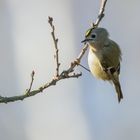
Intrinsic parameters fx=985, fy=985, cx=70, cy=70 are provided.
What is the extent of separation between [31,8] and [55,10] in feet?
0.84

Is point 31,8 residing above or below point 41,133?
above

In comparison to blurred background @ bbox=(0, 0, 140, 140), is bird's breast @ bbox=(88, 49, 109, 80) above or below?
above

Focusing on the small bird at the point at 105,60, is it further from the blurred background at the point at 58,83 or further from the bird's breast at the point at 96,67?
the blurred background at the point at 58,83

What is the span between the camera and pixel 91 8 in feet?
27.1

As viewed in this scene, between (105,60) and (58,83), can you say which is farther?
(58,83)

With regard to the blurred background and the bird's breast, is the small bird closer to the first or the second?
the bird's breast

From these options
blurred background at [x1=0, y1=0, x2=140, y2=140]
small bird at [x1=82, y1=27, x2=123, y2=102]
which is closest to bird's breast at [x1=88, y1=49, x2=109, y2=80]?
small bird at [x1=82, y1=27, x2=123, y2=102]

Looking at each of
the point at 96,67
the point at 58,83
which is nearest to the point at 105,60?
the point at 96,67

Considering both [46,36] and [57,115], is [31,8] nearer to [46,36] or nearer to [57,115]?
[46,36]

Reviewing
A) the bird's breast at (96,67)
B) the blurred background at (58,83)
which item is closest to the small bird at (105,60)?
the bird's breast at (96,67)

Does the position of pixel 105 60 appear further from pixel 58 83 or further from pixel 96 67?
pixel 58 83

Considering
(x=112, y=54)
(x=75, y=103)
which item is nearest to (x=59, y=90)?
(x=75, y=103)

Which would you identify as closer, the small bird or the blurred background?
the small bird

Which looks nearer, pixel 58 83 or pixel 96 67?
pixel 96 67
